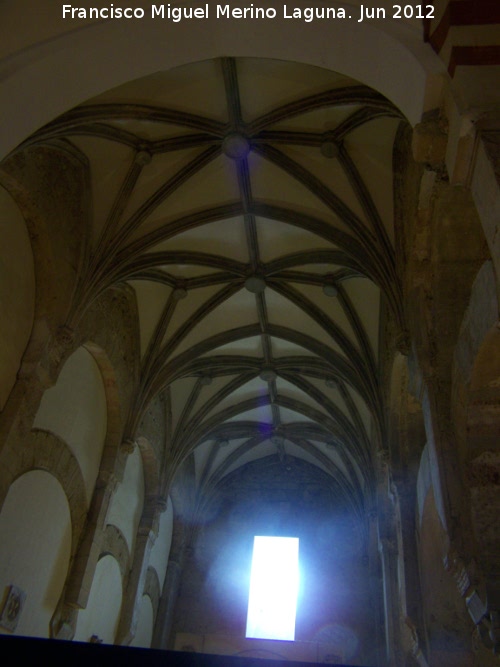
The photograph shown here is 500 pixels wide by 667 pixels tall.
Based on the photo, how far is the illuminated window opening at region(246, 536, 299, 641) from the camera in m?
14.9

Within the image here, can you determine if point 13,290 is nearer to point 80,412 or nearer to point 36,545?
point 80,412

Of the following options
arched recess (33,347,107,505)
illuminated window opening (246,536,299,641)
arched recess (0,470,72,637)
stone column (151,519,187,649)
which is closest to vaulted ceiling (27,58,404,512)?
arched recess (33,347,107,505)

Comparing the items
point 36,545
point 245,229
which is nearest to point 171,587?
point 36,545

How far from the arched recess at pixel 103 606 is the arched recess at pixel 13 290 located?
438cm

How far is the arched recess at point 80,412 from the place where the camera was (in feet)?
30.0

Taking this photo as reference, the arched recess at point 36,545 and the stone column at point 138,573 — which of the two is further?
the stone column at point 138,573

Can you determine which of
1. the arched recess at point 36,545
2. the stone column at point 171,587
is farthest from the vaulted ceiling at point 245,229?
the stone column at point 171,587

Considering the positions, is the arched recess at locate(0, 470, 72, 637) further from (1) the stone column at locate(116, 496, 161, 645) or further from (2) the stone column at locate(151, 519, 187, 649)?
(2) the stone column at locate(151, 519, 187, 649)

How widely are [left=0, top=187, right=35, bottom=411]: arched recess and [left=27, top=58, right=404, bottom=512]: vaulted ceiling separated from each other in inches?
39.8

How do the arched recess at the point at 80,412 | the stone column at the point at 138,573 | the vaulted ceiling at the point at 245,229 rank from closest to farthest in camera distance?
the vaulted ceiling at the point at 245,229, the arched recess at the point at 80,412, the stone column at the point at 138,573

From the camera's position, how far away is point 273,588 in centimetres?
1563

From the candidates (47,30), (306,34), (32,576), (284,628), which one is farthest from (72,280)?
(284,628)

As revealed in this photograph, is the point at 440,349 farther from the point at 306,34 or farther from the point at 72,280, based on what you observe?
the point at 72,280

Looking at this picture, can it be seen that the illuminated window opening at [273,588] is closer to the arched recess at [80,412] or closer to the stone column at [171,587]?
the stone column at [171,587]
